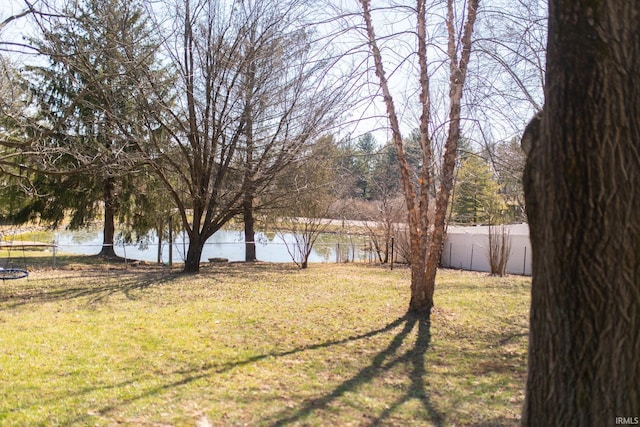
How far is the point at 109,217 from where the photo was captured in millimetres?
21047

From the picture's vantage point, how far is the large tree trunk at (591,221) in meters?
2.12

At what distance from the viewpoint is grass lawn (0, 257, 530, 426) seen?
13.7 ft

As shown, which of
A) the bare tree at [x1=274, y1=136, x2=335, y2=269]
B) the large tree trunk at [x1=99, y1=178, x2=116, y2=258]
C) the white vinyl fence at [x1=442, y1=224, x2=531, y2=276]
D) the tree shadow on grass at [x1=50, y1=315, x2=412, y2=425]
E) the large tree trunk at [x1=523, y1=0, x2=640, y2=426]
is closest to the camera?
the large tree trunk at [x1=523, y1=0, x2=640, y2=426]

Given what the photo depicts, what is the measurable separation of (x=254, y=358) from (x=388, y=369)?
1596 millimetres

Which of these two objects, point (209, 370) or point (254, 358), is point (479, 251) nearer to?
point (254, 358)

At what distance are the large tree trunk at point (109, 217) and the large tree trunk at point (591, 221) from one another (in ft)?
65.0

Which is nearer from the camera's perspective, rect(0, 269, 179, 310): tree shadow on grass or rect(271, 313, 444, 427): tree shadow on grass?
rect(271, 313, 444, 427): tree shadow on grass

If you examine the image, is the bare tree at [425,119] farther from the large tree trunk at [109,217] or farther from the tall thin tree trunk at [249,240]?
the large tree trunk at [109,217]

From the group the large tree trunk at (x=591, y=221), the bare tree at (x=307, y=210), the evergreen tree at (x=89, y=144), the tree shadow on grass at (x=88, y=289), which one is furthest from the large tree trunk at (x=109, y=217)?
the large tree trunk at (x=591, y=221)

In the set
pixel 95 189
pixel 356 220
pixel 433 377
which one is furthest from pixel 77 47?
pixel 356 220

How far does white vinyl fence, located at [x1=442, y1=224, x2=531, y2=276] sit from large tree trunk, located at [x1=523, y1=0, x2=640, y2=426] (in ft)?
52.0

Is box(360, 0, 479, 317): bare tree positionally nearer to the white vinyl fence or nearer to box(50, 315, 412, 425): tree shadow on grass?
Result: box(50, 315, 412, 425): tree shadow on grass

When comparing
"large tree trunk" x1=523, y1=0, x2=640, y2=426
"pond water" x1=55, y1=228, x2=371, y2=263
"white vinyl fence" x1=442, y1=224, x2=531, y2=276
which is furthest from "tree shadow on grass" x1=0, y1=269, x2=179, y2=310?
"white vinyl fence" x1=442, y1=224, x2=531, y2=276

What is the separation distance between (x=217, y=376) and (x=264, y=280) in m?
8.20
